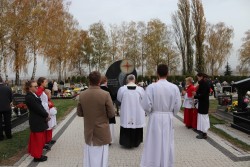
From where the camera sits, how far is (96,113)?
5.20 meters

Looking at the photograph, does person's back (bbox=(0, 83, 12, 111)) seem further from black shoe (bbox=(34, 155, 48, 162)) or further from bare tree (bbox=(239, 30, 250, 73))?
bare tree (bbox=(239, 30, 250, 73))

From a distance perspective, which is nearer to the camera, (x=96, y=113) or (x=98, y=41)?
(x=96, y=113)

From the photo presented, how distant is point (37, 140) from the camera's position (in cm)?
707

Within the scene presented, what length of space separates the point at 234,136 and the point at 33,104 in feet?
18.6

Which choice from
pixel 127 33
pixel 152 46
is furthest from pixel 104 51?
pixel 152 46

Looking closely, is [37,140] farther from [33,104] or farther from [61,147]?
[61,147]

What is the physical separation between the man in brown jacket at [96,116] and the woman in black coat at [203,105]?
14.8 feet

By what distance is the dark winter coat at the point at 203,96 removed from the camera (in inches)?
360

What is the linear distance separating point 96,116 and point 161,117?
4.34 ft

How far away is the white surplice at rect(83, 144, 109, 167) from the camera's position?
211 inches

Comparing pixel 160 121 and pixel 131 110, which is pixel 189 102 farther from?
pixel 160 121

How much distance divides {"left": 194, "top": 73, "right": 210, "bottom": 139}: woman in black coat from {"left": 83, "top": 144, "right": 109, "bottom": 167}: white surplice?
448 centimetres

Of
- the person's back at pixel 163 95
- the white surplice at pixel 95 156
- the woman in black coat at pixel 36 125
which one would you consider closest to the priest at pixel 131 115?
the woman in black coat at pixel 36 125

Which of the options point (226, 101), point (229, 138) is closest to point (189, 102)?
point (229, 138)
